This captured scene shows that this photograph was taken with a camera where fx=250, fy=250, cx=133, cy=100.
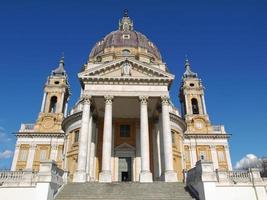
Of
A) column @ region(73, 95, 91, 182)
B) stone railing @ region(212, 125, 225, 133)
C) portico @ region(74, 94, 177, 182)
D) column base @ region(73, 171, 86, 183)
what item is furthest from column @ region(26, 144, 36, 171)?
stone railing @ region(212, 125, 225, 133)

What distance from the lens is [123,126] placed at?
30.4 metres

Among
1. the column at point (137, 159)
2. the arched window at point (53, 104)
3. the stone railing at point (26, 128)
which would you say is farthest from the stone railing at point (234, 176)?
the arched window at point (53, 104)

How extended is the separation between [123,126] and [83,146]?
28.0 ft

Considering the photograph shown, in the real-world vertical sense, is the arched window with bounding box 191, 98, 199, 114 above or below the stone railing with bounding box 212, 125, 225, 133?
above

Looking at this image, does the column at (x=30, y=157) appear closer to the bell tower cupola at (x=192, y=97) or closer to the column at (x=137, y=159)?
the column at (x=137, y=159)

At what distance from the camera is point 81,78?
2528 centimetres

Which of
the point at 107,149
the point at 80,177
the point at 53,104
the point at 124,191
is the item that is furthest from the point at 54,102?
the point at 124,191

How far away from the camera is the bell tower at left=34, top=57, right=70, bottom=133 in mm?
44000

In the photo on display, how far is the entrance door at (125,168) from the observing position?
28070 mm

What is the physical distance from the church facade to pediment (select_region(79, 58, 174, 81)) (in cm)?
6

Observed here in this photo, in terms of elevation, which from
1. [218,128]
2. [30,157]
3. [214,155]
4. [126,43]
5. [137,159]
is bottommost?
[137,159]

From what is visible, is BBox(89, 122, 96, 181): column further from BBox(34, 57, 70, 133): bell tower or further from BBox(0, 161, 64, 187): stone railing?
BBox(34, 57, 70, 133): bell tower

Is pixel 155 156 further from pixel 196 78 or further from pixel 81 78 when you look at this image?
pixel 196 78

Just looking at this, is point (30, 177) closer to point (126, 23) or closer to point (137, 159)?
point (137, 159)
